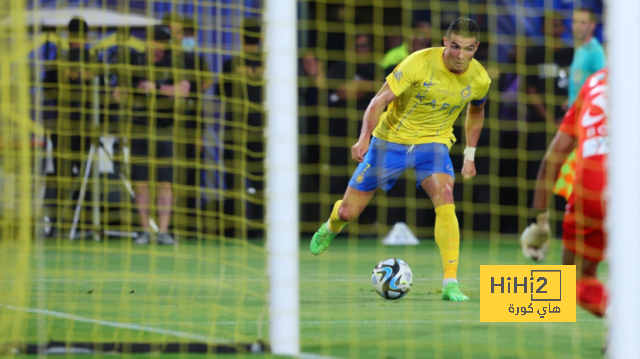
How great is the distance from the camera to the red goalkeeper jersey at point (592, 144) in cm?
461

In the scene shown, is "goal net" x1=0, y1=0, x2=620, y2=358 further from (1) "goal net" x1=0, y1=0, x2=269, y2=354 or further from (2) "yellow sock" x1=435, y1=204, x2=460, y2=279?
(2) "yellow sock" x1=435, y1=204, x2=460, y2=279

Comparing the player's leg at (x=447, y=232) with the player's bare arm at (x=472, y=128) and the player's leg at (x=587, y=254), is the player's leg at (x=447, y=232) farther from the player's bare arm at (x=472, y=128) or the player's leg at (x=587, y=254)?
the player's leg at (x=587, y=254)

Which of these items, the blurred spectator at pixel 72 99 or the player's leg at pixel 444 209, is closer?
the player's leg at pixel 444 209

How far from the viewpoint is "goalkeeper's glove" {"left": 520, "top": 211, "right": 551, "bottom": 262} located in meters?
4.76

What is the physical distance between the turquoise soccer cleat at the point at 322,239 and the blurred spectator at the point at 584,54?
8.40 feet

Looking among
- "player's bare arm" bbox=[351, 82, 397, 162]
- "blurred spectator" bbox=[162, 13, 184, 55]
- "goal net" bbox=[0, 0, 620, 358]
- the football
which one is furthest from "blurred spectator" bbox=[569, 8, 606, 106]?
"blurred spectator" bbox=[162, 13, 184, 55]

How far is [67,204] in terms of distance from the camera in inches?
489

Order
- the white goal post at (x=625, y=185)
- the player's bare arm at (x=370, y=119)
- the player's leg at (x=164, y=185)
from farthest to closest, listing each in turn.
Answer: the player's leg at (x=164, y=185) < the player's bare arm at (x=370, y=119) < the white goal post at (x=625, y=185)

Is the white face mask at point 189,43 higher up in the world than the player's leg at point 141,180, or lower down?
higher up

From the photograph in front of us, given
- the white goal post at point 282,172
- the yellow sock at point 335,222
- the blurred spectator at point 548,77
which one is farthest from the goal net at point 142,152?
the blurred spectator at point 548,77

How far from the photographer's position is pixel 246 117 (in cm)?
1178

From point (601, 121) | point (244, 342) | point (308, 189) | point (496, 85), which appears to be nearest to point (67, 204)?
point (308, 189)

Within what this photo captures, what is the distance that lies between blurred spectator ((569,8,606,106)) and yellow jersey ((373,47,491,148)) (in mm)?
2179

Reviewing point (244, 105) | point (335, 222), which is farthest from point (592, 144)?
point (244, 105)
